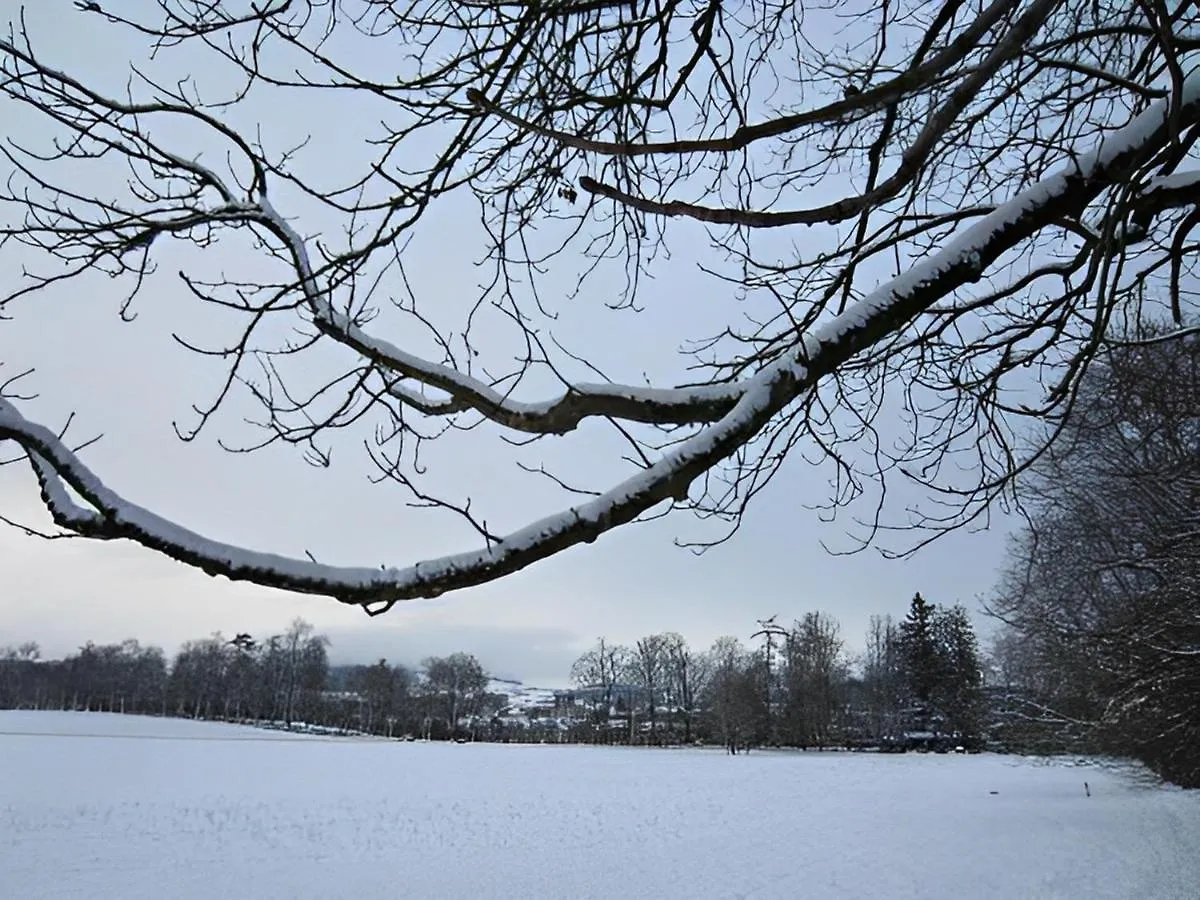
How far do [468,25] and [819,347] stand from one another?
1.32 meters

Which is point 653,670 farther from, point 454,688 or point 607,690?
point 454,688

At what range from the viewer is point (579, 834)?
18.2m

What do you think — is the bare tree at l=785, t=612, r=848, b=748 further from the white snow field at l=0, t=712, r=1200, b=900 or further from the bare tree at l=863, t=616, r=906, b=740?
the white snow field at l=0, t=712, r=1200, b=900

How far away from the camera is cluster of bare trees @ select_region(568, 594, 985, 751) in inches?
2105

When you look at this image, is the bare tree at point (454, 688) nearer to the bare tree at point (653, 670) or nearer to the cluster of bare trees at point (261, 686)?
the cluster of bare trees at point (261, 686)

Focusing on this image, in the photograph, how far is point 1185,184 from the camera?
250cm

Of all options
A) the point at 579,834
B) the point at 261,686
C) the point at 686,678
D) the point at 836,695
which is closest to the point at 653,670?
the point at 686,678

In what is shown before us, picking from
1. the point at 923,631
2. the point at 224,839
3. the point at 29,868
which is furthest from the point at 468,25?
the point at 923,631

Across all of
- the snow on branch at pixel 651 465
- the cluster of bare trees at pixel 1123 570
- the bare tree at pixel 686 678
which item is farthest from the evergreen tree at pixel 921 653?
the snow on branch at pixel 651 465

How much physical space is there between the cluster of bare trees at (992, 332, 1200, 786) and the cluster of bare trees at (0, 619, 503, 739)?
6828 centimetres

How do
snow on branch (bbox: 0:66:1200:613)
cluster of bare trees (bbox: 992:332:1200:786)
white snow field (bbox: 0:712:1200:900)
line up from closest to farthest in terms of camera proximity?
snow on branch (bbox: 0:66:1200:613) < cluster of bare trees (bbox: 992:332:1200:786) < white snow field (bbox: 0:712:1200:900)

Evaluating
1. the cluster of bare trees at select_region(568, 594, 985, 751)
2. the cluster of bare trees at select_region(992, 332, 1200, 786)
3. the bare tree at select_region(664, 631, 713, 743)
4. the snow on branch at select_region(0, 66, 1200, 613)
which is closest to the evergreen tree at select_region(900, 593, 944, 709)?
the cluster of bare trees at select_region(568, 594, 985, 751)

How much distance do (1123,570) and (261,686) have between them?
294 feet

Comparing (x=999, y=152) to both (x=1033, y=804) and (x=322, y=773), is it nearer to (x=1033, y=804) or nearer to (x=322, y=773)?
(x=1033, y=804)
